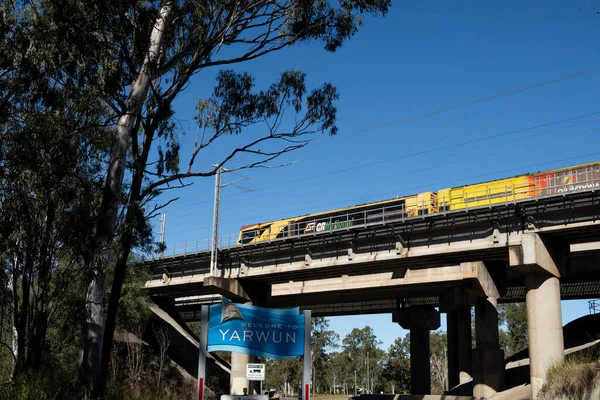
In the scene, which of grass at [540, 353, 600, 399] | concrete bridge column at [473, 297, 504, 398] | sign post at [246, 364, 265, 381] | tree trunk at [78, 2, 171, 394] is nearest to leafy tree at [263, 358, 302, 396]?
concrete bridge column at [473, 297, 504, 398]

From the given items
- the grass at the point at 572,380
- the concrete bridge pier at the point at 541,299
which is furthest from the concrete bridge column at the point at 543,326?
the grass at the point at 572,380

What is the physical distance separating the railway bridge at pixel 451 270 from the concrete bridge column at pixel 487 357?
6 cm

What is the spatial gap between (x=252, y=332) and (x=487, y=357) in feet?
84.0

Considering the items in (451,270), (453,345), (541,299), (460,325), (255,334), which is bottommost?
(255,334)

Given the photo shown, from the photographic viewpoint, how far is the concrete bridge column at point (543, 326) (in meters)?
31.7

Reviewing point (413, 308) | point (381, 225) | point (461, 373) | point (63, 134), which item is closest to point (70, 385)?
point (63, 134)

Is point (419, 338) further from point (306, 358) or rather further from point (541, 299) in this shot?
point (306, 358)

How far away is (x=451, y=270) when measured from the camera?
3709cm

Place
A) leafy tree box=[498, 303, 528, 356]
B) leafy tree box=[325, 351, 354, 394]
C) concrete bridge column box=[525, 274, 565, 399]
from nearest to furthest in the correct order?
concrete bridge column box=[525, 274, 565, 399] < leafy tree box=[498, 303, 528, 356] < leafy tree box=[325, 351, 354, 394]

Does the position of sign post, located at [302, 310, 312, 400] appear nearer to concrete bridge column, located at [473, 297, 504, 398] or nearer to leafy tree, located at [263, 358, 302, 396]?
concrete bridge column, located at [473, 297, 504, 398]

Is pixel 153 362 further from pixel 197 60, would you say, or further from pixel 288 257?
pixel 197 60

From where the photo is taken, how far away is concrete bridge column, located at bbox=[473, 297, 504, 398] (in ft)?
121

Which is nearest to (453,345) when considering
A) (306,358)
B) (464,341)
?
(464,341)

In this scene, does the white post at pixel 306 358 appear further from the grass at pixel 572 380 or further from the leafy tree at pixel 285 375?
the leafy tree at pixel 285 375
